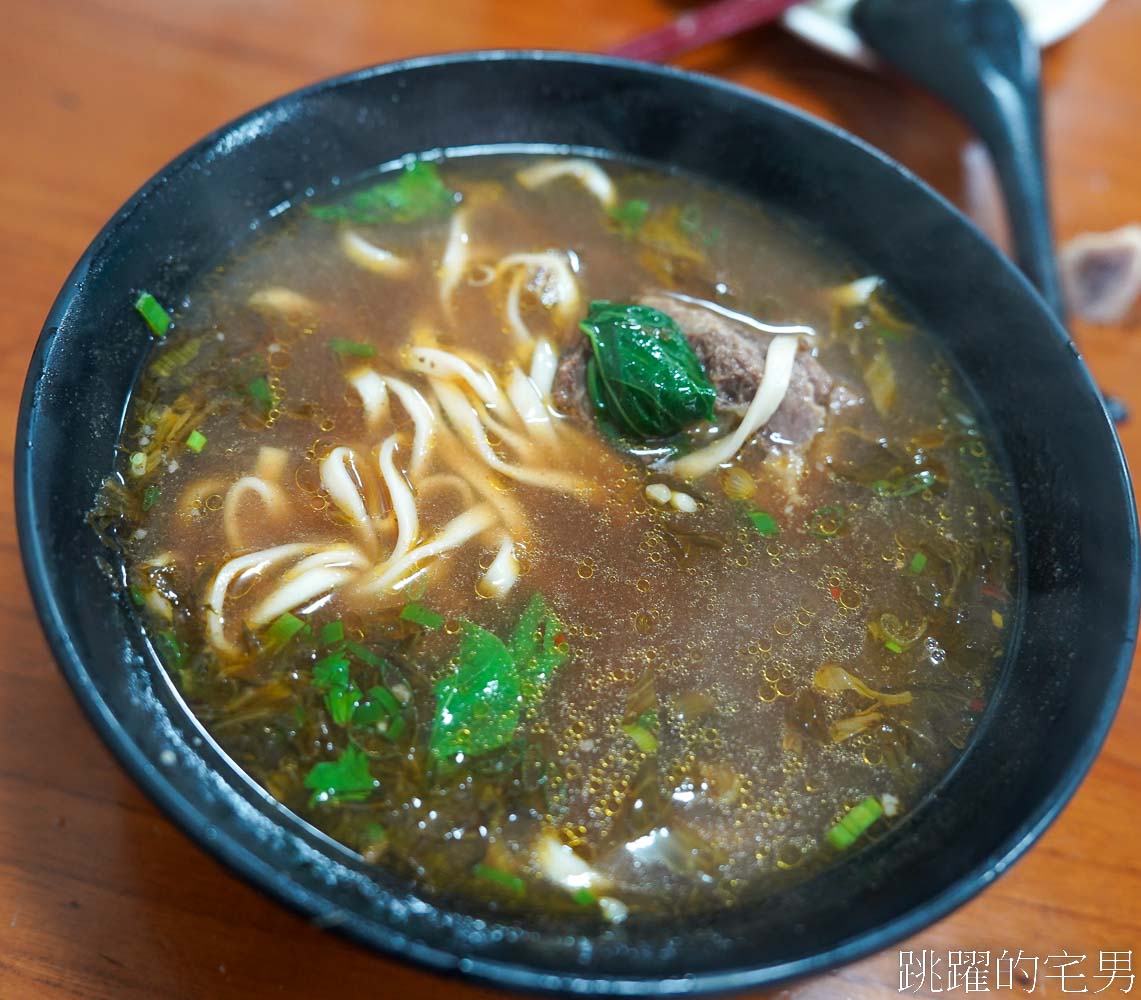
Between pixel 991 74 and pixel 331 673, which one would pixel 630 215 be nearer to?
pixel 991 74

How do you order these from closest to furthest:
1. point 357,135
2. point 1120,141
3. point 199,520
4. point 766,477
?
point 199,520 < point 766,477 < point 357,135 < point 1120,141

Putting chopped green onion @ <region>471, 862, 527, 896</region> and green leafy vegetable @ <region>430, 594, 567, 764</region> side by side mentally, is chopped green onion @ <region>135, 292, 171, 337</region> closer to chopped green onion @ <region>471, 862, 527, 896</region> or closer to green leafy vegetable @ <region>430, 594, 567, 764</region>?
green leafy vegetable @ <region>430, 594, 567, 764</region>

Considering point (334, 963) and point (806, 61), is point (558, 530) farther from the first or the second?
point (806, 61)

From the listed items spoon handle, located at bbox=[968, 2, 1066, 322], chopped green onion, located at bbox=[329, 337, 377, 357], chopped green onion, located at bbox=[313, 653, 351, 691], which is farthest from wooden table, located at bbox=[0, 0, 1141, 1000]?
chopped green onion, located at bbox=[329, 337, 377, 357]

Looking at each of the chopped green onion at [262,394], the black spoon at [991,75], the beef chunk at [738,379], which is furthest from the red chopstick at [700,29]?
the chopped green onion at [262,394]

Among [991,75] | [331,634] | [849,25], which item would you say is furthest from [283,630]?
[849,25]

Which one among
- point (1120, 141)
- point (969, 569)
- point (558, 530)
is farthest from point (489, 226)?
point (1120, 141)
